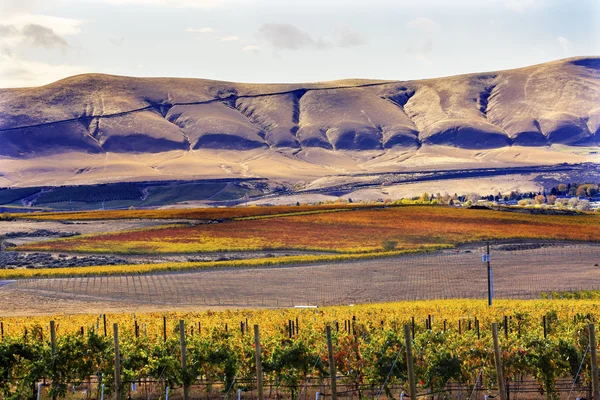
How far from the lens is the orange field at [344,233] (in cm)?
9562

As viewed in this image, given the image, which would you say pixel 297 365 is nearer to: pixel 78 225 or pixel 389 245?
pixel 389 245

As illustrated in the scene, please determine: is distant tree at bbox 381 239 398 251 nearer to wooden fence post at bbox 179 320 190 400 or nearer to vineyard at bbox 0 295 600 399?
vineyard at bbox 0 295 600 399

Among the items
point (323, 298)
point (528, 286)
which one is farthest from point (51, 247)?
point (528, 286)

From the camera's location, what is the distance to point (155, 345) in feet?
100

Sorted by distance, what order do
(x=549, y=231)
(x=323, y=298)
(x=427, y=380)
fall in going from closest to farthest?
1. (x=427, y=380)
2. (x=323, y=298)
3. (x=549, y=231)

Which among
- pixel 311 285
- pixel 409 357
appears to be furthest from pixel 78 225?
pixel 409 357

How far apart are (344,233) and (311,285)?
34.5m

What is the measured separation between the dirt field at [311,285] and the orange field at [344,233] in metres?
13.2

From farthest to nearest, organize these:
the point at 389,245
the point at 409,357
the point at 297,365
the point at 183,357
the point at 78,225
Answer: the point at 78,225 < the point at 389,245 < the point at 297,365 < the point at 183,357 < the point at 409,357

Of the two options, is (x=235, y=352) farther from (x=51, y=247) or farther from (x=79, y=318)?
(x=51, y=247)

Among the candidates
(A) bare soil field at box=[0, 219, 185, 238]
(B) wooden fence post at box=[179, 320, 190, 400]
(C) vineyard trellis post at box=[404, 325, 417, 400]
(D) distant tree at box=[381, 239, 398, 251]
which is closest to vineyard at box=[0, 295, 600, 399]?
(B) wooden fence post at box=[179, 320, 190, 400]

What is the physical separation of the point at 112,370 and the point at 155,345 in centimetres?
156

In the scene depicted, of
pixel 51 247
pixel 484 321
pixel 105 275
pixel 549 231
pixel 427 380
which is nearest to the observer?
pixel 427 380

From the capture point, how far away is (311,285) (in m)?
71.1
